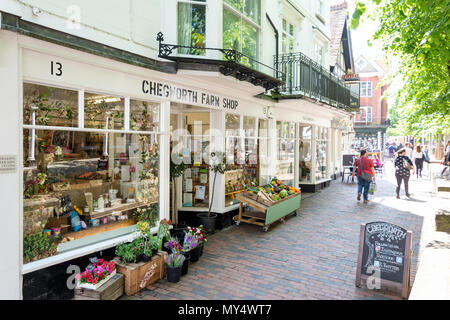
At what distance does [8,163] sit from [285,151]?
9.51m

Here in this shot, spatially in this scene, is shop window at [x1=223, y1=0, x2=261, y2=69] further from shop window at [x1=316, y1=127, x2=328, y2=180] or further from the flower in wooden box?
shop window at [x1=316, y1=127, x2=328, y2=180]

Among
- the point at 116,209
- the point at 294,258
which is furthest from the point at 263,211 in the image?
the point at 116,209

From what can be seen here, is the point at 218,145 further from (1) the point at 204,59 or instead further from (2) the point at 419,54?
(2) the point at 419,54

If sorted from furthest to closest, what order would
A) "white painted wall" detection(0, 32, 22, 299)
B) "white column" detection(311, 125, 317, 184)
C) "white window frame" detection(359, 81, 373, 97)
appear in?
"white window frame" detection(359, 81, 373, 97)
"white column" detection(311, 125, 317, 184)
"white painted wall" detection(0, 32, 22, 299)

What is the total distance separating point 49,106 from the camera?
450 centimetres

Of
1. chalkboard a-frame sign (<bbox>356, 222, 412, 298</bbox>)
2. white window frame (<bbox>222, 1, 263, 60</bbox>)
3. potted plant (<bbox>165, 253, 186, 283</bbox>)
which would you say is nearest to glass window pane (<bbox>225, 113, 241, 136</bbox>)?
white window frame (<bbox>222, 1, 263, 60</bbox>)

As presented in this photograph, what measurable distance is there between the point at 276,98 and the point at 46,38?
25.3ft

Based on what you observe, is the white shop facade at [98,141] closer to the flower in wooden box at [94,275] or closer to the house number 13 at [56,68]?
the house number 13 at [56,68]

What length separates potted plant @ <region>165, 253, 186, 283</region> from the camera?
512 cm

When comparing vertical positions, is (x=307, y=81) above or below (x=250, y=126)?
above

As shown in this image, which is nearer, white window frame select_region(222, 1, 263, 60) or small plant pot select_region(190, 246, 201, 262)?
small plant pot select_region(190, 246, 201, 262)

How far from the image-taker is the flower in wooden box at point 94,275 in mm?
4289

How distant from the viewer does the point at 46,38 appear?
4.06m

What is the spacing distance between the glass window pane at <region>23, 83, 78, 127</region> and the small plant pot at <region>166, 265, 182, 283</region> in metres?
2.63
